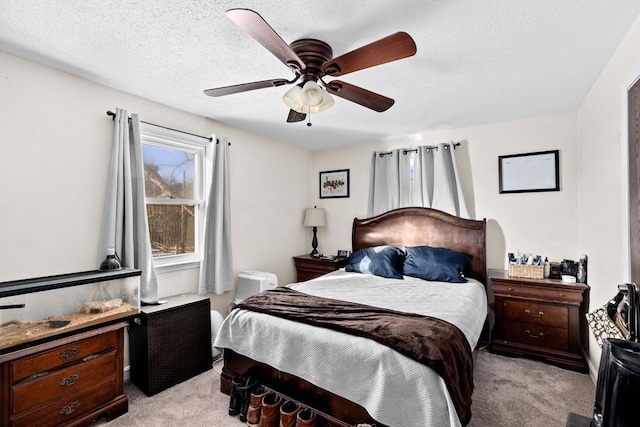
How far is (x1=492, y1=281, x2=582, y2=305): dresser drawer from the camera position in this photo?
2.69 metres

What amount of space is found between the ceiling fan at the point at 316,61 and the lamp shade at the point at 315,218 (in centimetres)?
252

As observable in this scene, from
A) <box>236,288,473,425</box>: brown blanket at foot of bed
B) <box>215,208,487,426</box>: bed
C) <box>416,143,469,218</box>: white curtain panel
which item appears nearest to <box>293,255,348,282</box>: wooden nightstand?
<box>215,208,487,426</box>: bed

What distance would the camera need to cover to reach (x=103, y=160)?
250 cm

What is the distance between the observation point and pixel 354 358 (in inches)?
65.8

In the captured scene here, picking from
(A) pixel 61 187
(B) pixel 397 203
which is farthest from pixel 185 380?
(B) pixel 397 203

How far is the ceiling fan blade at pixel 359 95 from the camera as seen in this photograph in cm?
187

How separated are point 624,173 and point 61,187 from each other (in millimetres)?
3931

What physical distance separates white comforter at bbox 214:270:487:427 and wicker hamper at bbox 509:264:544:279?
546 mm

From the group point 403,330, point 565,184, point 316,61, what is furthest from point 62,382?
point 565,184

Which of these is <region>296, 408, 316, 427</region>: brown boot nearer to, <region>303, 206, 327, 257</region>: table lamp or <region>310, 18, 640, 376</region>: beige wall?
<region>310, 18, 640, 376</region>: beige wall

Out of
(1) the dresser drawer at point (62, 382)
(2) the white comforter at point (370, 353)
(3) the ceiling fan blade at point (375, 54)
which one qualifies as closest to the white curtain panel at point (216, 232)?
(2) the white comforter at point (370, 353)

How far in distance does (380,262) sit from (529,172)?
193 cm

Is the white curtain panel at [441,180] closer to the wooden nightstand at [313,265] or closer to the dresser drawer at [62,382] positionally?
the wooden nightstand at [313,265]

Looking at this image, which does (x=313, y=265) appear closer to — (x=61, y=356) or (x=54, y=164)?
(x=61, y=356)
